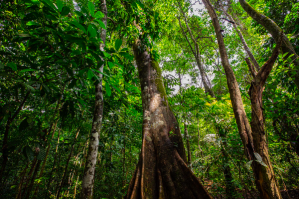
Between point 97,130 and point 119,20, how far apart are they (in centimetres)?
247

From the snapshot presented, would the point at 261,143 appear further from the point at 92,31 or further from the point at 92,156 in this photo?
the point at 92,156

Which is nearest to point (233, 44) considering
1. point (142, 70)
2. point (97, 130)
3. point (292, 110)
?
point (292, 110)

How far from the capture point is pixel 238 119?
1907 mm

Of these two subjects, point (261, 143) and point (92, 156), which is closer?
point (261, 143)

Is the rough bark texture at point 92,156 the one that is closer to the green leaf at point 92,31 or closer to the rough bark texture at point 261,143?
the green leaf at point 92,31

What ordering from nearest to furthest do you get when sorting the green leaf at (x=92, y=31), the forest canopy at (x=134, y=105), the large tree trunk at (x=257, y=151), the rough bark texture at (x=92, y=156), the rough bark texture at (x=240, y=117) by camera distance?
the green leaf at (x=92, y=31) → the forest canopy at (x=134, y=105) → the large tree trunk at (x=257, y=151) → the rough bark texture at (x=240, y=117) → the rough bark texture at (x=92, y=156)

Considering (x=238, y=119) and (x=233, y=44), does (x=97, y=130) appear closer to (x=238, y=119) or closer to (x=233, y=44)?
(x=238, y=119)

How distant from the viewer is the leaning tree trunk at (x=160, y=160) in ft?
5.79

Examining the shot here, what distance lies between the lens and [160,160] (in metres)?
2.06

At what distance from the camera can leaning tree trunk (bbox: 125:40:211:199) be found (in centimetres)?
176

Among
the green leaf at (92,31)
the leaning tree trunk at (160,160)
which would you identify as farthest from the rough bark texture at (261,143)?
the green leaf at (92,31)

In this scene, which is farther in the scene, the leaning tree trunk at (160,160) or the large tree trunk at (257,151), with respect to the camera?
the leaning tree trunk at (160,160)

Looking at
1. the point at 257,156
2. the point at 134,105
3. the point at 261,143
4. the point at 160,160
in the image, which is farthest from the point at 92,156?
the point at 261,143

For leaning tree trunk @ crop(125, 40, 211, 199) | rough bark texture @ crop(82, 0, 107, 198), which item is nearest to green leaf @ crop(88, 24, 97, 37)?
rough bark texture @ crop(82, 0, 107, 198)
